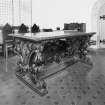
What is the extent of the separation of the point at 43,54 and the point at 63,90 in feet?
2.33

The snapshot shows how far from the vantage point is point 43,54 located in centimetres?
211

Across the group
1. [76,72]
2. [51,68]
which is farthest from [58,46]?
[76,72]

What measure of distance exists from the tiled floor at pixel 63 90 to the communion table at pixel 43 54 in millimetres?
123

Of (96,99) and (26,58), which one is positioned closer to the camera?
(96,99)

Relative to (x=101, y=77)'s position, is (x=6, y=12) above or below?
above

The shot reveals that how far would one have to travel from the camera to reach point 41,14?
6.42m

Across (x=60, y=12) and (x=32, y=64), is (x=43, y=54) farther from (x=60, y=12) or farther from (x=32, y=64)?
(x=60, y=12)

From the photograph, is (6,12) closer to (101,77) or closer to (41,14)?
(41,14)

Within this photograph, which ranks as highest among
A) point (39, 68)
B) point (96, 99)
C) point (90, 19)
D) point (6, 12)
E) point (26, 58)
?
point (6, 12)

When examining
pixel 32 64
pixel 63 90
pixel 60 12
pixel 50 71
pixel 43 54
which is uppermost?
pixel 60 12

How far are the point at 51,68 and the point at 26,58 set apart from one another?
0.86 m

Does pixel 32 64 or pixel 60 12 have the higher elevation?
pixel 60 12

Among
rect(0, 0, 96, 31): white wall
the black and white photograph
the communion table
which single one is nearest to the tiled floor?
the black and white photograph

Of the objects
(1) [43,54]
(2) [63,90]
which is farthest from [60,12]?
(2) [63,90]
